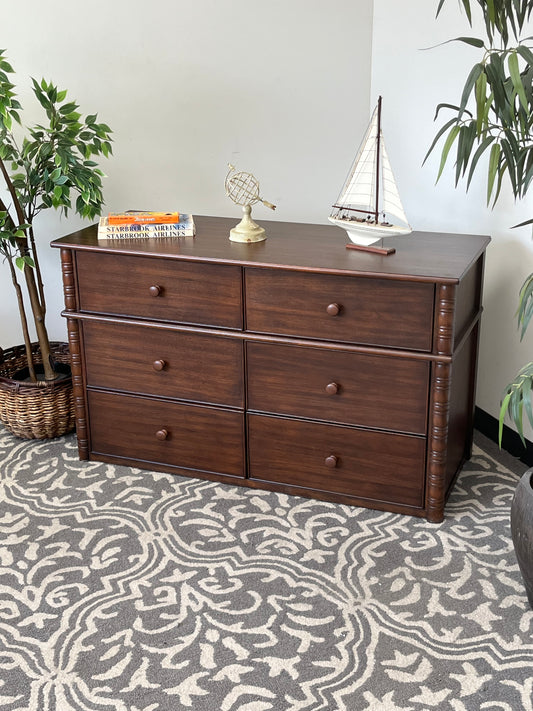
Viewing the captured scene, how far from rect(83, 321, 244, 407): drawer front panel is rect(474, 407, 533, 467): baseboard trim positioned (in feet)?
3.08

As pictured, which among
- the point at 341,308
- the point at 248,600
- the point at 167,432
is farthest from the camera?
the point at 167,432

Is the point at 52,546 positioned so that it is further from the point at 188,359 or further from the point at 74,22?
the point at 74,22

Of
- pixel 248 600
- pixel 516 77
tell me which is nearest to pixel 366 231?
pixel 516 77

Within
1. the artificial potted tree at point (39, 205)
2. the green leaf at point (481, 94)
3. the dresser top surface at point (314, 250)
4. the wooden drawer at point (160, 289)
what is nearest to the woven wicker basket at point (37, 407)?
the artificial potted tree at point (39, 205)

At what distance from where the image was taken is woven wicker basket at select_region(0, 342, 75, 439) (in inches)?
113

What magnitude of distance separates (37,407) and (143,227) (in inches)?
29.8

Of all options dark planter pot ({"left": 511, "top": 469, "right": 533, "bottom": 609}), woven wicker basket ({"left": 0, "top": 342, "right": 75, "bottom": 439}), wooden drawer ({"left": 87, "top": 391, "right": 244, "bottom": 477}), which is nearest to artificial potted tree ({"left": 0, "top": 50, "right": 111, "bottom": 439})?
woven wicker basket ({"left": 0, "top": 342, "right": 75, "bottom": 439})

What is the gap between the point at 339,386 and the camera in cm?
240

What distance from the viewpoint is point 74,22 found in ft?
9.67

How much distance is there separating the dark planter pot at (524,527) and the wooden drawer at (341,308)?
478 mm

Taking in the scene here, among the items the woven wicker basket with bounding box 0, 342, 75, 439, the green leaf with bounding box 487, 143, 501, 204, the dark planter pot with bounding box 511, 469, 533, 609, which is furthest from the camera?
the woven wicker basket with bounding box 0, 342, 75, 439

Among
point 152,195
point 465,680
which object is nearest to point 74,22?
point 152,195

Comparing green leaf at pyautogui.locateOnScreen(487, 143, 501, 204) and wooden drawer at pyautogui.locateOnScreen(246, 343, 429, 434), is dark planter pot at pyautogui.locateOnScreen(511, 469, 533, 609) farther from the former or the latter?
green leaf at pyautogui.locateOnScreen(487, 143, 501, 204)

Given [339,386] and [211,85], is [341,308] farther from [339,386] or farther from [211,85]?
[211,85]
